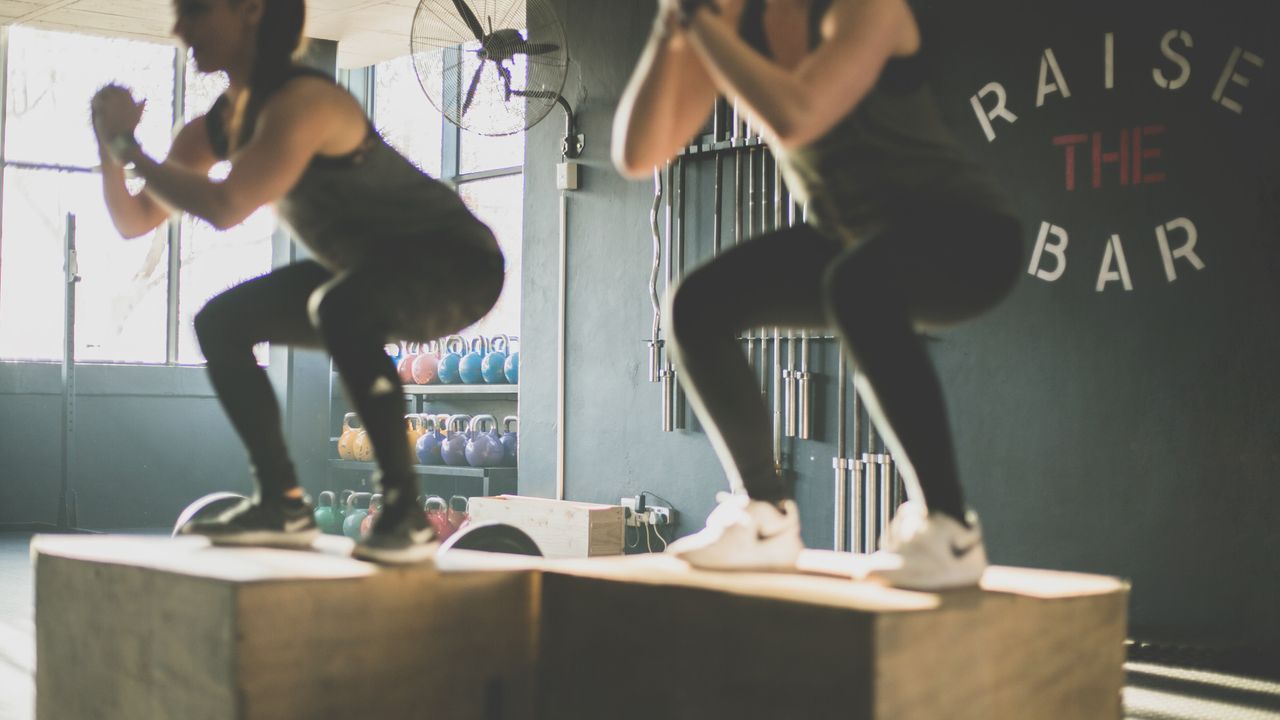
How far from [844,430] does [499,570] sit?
3098 mm

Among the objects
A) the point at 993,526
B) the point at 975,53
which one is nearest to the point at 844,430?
the point at 993,526

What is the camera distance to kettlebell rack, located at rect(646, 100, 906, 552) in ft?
15.4

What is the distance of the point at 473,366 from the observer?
7270mm

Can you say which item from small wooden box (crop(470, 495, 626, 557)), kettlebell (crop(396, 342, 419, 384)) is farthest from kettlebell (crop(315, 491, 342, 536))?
small wooden box (crop(470, 495, 626, 557))

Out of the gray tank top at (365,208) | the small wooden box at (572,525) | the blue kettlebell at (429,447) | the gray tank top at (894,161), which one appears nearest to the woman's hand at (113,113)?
the gray tank top at (365,208)

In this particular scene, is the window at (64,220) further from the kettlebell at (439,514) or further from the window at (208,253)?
the kettlebell at (439,514)

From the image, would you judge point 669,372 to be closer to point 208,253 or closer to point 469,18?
point 469,18

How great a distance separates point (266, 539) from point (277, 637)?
0.46 m

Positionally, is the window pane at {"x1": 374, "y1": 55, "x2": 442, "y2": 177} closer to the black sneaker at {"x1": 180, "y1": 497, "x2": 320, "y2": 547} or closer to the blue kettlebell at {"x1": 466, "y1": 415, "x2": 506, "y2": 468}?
the blue kettlebell at {"x1": 466, "y1": 415, "x2": 506, "y2": 468}

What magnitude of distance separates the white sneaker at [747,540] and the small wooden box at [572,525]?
3209 mm

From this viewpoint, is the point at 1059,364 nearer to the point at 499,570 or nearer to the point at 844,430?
the point at 844,430

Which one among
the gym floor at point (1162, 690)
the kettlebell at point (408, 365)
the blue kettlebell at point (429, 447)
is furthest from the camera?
the kettlebell at point (408, 365)

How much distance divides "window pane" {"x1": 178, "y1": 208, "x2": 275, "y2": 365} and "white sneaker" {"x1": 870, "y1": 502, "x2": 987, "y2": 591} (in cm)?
742

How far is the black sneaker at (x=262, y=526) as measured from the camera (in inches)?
82.4
